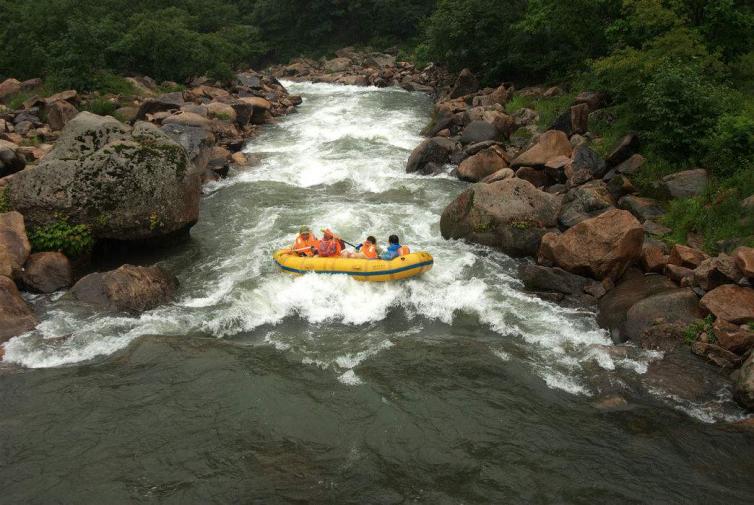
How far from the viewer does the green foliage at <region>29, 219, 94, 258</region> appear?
37.1 feet

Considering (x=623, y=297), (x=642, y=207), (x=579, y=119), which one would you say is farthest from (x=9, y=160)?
(x=579, y=119)

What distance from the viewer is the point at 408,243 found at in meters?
13.2

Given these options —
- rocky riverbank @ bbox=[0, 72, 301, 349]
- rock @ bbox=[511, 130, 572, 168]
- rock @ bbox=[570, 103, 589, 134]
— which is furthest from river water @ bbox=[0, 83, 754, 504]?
rock @ bbox=[570, 103, 589, 134]

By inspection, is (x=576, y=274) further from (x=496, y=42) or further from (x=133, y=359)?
(x=496, y=42)

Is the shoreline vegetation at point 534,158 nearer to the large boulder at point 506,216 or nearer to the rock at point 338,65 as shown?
the large boulder at point 506,216

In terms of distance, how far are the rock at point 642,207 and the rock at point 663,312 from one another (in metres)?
2.97

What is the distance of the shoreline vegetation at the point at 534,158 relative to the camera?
1010 centimetres

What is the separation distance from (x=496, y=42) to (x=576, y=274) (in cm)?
1740

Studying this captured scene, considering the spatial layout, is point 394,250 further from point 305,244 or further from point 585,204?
point 585,204

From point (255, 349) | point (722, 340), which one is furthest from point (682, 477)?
point (255, 349)

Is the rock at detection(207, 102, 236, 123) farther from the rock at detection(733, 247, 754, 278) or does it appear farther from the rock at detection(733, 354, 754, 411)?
the rock at detection(733, 354, 754, 411)

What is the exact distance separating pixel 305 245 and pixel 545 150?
7635 mm

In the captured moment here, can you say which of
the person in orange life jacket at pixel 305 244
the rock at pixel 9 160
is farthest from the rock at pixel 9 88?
the person in orange life jacket at pixel 305 244

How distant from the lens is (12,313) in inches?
374
